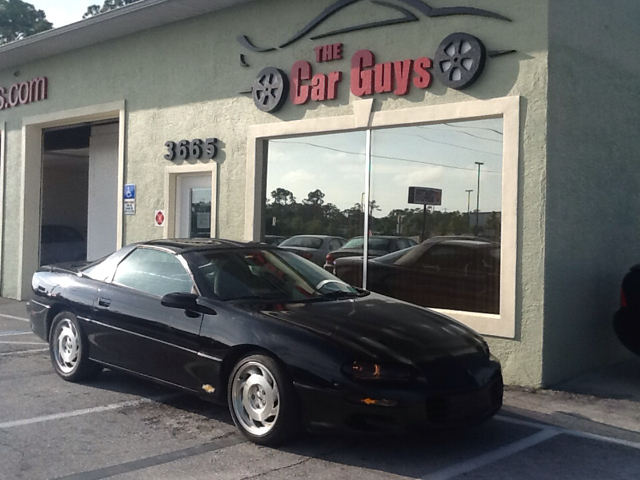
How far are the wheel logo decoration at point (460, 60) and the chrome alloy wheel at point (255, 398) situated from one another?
13.6ft

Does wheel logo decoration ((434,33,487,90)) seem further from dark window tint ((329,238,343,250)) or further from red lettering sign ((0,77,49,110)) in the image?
red lettering sign ((0,77,49,110))

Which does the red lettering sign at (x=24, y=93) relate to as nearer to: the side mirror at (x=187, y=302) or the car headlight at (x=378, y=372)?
the side mirror at (x=187, y=302)

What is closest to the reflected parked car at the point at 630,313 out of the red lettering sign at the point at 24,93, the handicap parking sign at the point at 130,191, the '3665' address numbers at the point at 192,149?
the '3665' address numbers at the point at 192,149

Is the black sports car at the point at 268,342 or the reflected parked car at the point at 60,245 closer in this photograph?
the black sports car at the point at 268,342

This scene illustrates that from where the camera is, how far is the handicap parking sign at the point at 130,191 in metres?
11.4

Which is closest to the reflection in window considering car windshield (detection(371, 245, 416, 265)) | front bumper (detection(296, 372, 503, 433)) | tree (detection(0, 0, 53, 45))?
car windshield (detection(371, 245, 416, 265))

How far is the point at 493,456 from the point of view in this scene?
489cm

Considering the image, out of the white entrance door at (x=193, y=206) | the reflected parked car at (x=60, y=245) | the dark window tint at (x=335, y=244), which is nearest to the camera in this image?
the dark window tint at (x=335, y=244)

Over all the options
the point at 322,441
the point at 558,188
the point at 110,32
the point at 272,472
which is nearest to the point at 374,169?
the point at 558,188

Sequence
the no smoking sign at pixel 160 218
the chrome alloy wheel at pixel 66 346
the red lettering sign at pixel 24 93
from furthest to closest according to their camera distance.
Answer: the red lettering sign at pixel 24 93 → the no smoking sign at pixel 160 218 → the chrome alloy wheel at pixel 66 346

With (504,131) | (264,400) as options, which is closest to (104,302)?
(264,400)

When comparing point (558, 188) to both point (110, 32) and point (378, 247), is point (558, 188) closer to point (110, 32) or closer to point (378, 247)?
point (378, 247)

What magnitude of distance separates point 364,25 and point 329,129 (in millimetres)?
1296

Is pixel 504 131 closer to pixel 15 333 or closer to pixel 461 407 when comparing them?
pixel 461 407
